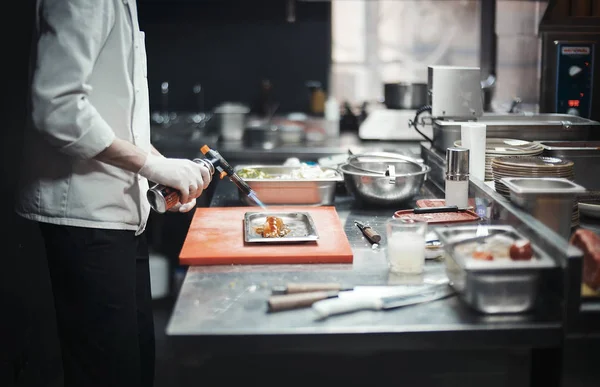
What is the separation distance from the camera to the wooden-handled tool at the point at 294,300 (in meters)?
1.61

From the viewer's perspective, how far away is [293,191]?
2736 millimetres

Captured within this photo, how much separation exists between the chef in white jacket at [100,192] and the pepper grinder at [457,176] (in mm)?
773

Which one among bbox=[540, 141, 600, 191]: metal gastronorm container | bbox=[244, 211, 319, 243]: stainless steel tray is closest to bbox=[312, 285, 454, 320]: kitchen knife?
bbox=[244, 211, 319, 243]: stainless steel tray

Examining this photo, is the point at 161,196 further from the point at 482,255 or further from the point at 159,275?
the point at 159,275

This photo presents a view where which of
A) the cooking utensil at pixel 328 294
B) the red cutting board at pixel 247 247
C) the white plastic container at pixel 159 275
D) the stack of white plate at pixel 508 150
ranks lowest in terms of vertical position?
the white plastic container at pixel 159 275

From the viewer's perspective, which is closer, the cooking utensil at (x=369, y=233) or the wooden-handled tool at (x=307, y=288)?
the wooden-handled tool at (x=307, y=288)

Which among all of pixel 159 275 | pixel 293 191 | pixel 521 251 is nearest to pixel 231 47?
pixel 159 275

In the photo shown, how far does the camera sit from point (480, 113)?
9.71ft

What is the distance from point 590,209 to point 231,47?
3.56 metres

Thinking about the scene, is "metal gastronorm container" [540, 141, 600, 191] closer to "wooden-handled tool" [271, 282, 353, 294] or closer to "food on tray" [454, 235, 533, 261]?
"food on tray" [454, 235, 533, 261]

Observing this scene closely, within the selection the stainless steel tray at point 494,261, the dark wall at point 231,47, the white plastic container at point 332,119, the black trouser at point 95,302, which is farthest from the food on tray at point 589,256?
the dark wall at point 231,47

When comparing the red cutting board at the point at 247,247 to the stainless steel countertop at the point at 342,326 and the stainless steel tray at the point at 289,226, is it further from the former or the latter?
the stainless steel countertop at the point at 342,326

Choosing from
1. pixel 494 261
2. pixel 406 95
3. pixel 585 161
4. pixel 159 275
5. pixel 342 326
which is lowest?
pixel 159 275

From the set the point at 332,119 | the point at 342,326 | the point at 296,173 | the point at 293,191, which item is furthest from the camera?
the point at 332,119
